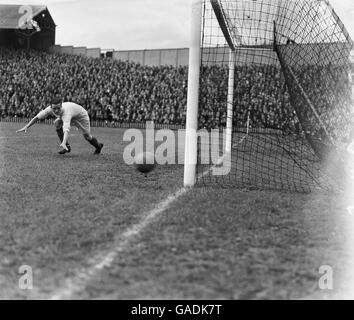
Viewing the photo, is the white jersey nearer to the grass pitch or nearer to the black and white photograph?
the black and white photograph

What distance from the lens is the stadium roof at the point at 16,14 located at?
134ft

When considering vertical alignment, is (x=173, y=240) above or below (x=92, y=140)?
below

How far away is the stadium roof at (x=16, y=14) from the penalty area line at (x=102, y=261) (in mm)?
39999

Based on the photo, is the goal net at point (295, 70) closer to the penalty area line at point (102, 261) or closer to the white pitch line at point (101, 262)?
the penalty area line at point (102, 261)

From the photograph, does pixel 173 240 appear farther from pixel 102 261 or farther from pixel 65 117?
pixel 65 117

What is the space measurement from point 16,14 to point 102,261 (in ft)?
142

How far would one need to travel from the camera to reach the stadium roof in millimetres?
40938

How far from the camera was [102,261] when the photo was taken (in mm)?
3326

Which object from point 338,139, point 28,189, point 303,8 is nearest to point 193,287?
point 28,189

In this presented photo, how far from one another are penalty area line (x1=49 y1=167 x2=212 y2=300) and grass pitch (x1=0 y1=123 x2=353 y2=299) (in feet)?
0.10

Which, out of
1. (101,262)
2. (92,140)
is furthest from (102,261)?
(92,140)

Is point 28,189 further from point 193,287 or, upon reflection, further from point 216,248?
point 193,287

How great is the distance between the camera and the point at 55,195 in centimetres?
571

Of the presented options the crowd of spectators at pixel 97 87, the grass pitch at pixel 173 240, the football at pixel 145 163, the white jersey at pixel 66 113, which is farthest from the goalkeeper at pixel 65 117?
the crowd of spectators at pixel 97 87
